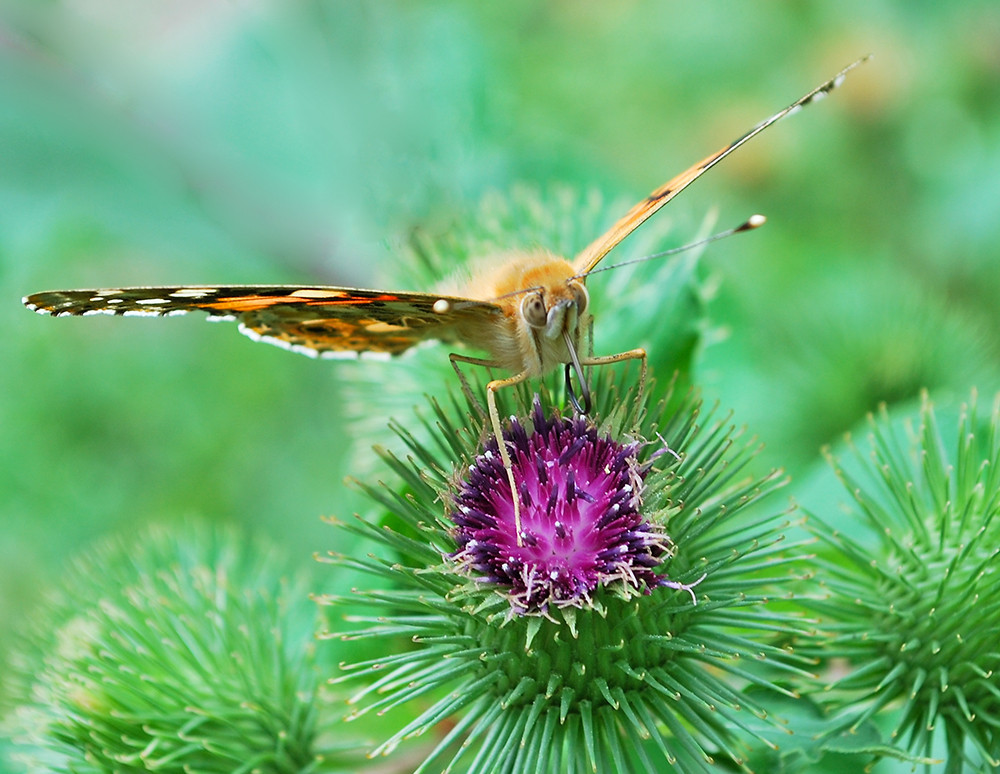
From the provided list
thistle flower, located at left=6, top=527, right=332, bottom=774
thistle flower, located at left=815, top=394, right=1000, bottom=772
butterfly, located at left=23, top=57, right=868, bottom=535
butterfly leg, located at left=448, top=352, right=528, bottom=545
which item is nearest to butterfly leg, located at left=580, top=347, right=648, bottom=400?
butterfly, located at left=23, top=57, right=868, bottom=535

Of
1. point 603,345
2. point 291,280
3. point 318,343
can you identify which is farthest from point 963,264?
point 291,280

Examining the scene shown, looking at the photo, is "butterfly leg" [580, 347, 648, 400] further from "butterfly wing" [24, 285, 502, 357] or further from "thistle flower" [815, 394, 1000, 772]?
"thistle flower" [815, 394, 1000, 772]

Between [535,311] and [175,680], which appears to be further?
[175,680]

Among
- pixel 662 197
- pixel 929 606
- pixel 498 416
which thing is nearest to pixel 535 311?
pixel 498 416

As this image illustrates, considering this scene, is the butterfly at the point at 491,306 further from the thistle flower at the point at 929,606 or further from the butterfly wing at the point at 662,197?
the thistle flower at the point at 929,606

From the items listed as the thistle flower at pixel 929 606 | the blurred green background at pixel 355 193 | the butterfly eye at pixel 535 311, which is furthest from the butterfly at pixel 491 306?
the blurred green background at pixel 355 193

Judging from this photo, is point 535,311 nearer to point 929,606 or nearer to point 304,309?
point 304,309
